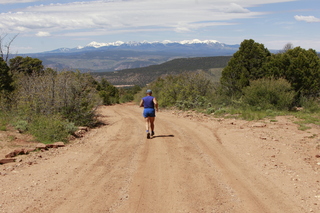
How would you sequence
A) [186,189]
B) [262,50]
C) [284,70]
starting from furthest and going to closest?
1. [262,50]
2. [284,70]
3. [186,189]

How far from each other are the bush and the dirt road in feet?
20.9

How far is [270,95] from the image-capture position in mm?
17719

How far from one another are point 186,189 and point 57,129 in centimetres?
690

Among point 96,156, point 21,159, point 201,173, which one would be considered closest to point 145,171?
point 201,173

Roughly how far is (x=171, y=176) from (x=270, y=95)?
12857 mm

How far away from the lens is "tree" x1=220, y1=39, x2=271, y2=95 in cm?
2194

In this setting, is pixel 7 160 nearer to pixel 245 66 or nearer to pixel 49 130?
pixel 49 130

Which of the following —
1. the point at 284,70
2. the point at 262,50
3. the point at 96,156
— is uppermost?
the point at 262,50

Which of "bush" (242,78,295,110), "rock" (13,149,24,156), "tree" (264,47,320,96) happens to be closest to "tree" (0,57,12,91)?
"rock" (13,149,24,156)

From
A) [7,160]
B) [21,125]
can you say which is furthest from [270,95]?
[7,160]

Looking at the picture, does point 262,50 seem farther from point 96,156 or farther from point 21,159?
point 21,159

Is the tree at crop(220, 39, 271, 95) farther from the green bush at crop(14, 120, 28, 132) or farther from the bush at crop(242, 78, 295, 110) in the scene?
the green bush at crop(14, 120, 28, 132)

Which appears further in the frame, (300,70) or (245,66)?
(245,66)

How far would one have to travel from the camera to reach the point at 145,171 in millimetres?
7105
